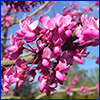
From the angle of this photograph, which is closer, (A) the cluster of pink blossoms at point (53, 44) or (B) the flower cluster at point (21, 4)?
(A) the cluster of pink blossoms at point (53, 44)

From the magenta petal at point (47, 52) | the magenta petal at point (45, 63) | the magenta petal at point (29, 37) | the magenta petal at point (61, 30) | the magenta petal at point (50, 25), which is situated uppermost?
the magenta petal at point (50, 25)

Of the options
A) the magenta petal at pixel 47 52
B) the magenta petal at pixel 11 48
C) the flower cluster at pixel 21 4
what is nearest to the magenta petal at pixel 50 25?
the magenta petal at pixel 47 52

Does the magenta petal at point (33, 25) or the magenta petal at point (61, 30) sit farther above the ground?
the magenta petal at point (33, 25)

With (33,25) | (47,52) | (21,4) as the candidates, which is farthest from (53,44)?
(21,4)

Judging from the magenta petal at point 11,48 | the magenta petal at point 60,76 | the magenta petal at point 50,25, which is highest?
the magenta petal at point 50,25

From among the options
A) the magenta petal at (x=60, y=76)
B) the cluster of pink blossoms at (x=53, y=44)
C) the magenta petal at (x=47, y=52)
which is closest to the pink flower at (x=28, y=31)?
the cluster of pink blossoms at (x=53, y=44)

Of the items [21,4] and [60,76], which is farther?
[21,4]

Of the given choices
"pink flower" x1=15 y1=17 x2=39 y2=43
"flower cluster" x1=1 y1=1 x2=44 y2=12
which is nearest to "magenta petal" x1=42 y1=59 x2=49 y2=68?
"pink flower" x1=15 y1=17 x2=39 y2=43

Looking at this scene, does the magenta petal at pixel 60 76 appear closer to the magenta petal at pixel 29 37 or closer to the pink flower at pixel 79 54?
the pink flower at pixel 79 54

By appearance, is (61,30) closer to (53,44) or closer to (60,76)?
(53,44)

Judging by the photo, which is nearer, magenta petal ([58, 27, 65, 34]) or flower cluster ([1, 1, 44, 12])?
magenta petal ([58, 27, 65, 34])

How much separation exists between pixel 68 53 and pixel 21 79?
1.12 feet

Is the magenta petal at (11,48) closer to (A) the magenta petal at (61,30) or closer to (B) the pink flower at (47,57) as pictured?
(B) the pink flower at (47,57)

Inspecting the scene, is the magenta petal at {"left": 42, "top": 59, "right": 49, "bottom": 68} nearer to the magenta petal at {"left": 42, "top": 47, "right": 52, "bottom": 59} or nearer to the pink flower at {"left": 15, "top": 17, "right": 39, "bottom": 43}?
the magenta petal at {"left": 42, "top": 47, "right": 52, "bottom": 59}
